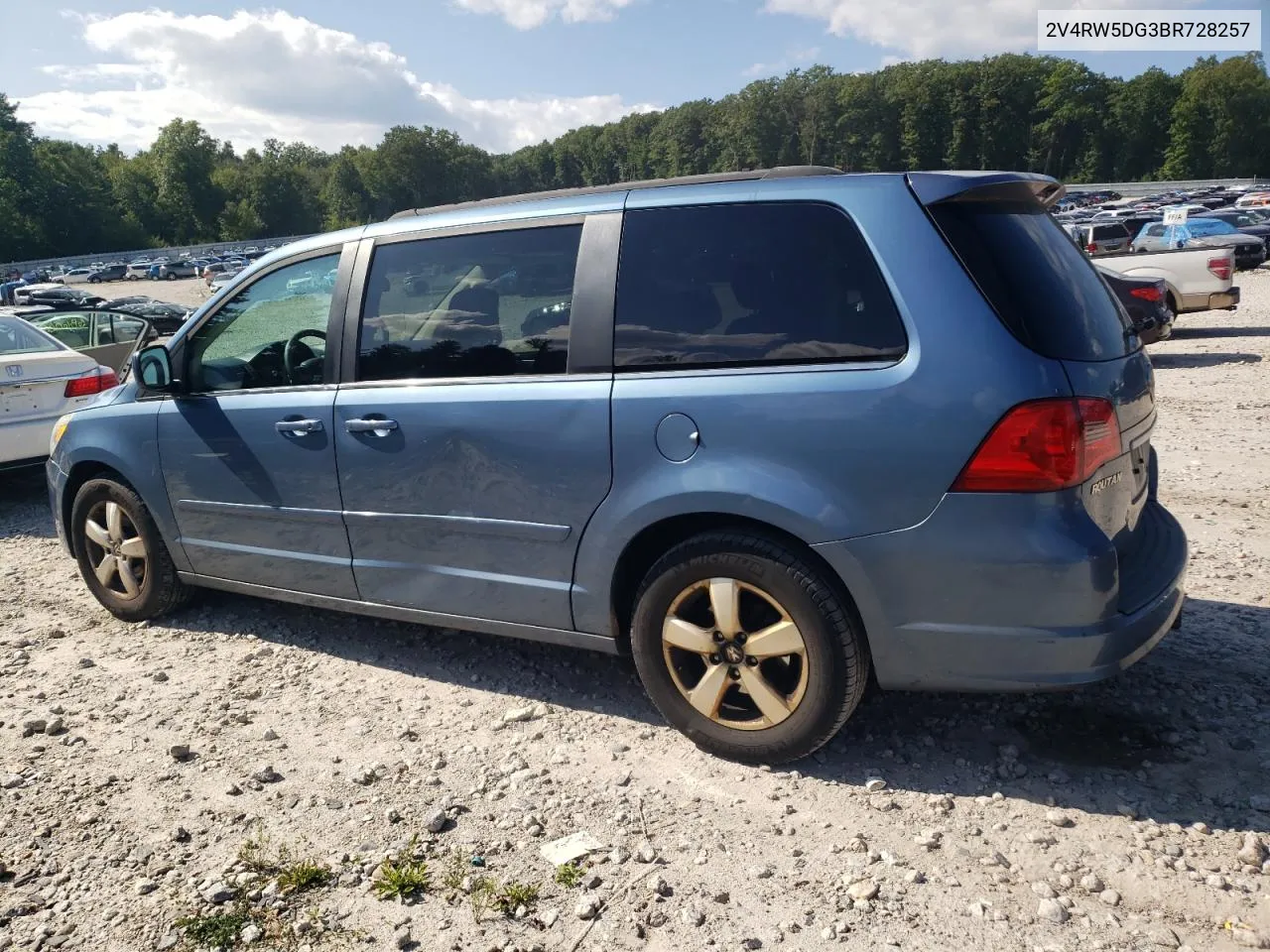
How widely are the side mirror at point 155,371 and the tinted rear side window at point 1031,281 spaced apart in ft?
11.6

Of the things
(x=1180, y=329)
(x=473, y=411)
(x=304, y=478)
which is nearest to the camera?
(x=473, y=411)

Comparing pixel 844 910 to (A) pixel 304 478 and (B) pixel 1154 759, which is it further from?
(A) pixel 304 478

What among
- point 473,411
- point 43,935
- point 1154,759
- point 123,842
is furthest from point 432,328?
point 1154,759

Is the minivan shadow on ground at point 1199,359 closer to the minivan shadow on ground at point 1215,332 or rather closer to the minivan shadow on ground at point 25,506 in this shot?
the minivan shadow on ground at point 1215,332

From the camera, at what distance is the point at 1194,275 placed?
14.8m

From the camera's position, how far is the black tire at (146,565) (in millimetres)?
4730

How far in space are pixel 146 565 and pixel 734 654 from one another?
130 inches

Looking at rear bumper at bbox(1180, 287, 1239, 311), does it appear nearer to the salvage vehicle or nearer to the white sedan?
the salvage vehicle

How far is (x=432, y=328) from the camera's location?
3725mm

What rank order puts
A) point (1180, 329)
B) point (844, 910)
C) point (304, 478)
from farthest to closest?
point (1180, 329)
point (304, 478)
point (844, 910)

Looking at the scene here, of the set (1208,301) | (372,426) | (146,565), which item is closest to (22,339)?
(146,565)

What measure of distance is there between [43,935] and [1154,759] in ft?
11.3

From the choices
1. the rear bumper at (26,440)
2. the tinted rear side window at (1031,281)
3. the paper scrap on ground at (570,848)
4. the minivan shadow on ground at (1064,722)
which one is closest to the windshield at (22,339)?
the rear bumper at (26,440)

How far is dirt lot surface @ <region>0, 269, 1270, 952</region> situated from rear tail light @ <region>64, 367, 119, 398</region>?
12.9 ft
